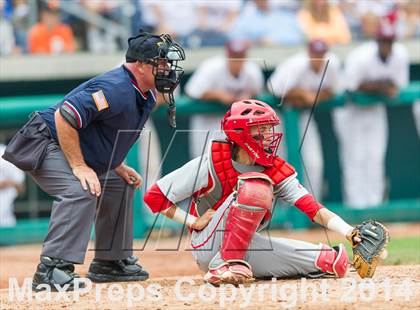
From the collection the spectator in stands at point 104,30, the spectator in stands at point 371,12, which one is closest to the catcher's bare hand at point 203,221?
the spectator in stands at point 104,30

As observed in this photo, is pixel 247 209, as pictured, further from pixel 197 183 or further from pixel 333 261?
pixel 333 261

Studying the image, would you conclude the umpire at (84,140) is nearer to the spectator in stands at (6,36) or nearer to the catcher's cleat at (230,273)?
the catcher's cleat at (230,273)

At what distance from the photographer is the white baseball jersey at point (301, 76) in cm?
965

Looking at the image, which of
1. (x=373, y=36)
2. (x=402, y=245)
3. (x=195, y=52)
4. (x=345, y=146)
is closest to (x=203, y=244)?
(x=402, y=245)

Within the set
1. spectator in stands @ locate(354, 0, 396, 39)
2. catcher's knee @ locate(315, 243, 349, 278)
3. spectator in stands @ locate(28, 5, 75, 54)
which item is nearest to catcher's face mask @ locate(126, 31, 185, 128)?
catcher's knee @ locate(315, 243, 349, 278)

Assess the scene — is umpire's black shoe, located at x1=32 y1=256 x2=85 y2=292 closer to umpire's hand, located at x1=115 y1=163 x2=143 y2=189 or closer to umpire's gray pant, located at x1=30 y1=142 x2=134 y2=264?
umpire's gray pant, located at x1=30 y1=142 x2=134 y2=264

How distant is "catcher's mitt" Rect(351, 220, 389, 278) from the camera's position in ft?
15.9

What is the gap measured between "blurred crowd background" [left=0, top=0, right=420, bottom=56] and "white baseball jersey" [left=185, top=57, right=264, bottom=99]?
1.52 m

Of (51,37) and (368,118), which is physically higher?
(51,37)

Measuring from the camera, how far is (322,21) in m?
11.4

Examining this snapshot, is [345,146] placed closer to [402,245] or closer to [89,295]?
[402,245]

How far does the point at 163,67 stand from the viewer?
543 cm

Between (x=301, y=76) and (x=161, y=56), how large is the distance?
4.55m

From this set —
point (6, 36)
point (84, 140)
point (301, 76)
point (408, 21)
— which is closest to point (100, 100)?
point (84, 140)
